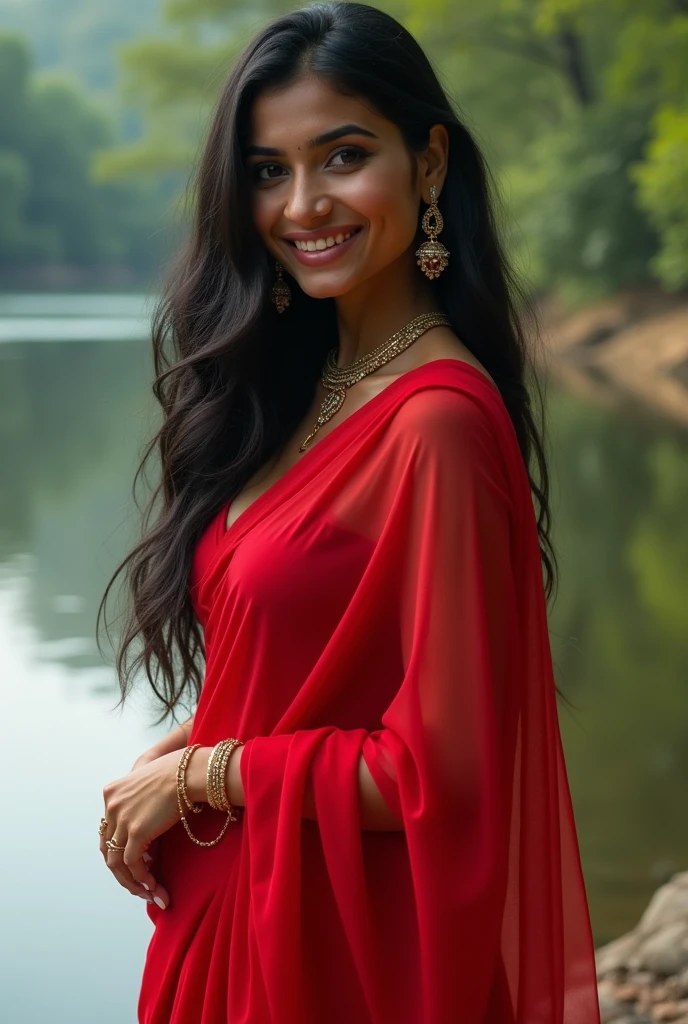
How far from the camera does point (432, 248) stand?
1526 millimetres

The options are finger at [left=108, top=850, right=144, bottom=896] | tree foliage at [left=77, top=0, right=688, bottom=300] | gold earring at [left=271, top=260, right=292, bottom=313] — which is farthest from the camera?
tree foliage at [left=77, top=0, right=688, bottom=300]

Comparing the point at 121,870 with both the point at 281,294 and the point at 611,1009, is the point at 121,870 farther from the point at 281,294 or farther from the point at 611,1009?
the point at 611,1009

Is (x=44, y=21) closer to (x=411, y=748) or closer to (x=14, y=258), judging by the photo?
(x=14, y=258)

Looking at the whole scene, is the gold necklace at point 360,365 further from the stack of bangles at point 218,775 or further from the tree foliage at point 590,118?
the tree foliage at point 590,118

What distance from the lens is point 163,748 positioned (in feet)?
5.31

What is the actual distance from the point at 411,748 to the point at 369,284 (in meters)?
0.58

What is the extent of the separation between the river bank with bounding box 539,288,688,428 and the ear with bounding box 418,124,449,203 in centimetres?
1081

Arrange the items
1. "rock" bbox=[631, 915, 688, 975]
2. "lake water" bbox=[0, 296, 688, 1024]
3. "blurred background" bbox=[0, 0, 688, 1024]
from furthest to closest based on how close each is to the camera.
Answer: "blurred background" bbox=[0, 0, 688, 1024] → "lake water" bbox=[0, 296, 688, 1024] → "rock" bbox=[631, 915, 688, 975]

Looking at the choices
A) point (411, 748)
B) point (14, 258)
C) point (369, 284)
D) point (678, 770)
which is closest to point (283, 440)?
point (369, 284)

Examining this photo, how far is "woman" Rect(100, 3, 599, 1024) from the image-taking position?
1.25 metres

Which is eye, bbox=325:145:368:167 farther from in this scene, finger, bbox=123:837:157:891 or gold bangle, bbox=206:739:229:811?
finger, bbox=123:837:157:891

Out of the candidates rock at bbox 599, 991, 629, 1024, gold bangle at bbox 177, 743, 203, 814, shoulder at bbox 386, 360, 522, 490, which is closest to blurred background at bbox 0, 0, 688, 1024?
rock at bbox 599, 991, 629, 1024

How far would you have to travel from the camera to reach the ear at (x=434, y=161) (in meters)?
1.51

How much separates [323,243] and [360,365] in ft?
0.56
